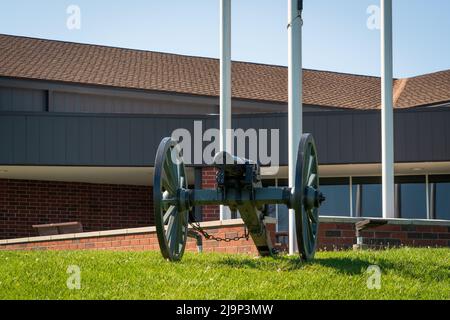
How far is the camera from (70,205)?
2669 centimetres

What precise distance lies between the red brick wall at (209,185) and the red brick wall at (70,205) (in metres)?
4.03

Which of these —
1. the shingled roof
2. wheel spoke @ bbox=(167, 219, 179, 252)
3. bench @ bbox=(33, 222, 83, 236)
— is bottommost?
bench @ bbox=(33, 222, 83, 236)

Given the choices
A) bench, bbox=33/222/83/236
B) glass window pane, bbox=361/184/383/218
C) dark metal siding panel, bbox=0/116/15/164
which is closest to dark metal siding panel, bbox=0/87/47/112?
dark metal siding panel, bbox=0/116/15/164

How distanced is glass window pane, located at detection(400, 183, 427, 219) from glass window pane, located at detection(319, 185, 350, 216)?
1.36 m

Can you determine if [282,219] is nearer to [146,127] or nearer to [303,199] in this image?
[146,127]

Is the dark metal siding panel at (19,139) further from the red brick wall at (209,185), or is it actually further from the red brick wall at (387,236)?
the red brick wall at (387,236)

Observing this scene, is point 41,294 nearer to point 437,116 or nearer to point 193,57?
point 437,116

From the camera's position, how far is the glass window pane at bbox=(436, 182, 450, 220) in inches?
939

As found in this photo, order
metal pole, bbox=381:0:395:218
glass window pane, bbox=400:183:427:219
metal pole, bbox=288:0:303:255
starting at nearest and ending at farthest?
metal pole, bbox=288:0:303:255
metal pole, bbox=381:0:395:218
glass window pane, bbox=400:183:427:219

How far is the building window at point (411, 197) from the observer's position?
2417 centimetres

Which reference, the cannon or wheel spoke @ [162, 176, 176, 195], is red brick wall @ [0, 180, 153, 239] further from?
wheel spoke @ [162, 176, 176, 195]

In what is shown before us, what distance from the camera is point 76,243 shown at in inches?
769

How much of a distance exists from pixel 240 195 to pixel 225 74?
826cm
